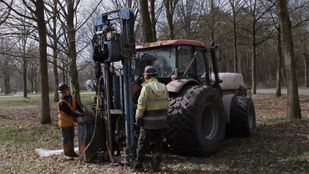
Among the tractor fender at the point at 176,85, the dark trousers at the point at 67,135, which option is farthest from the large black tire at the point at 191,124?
the dark trousers at the point at 67,135

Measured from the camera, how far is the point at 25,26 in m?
21.0

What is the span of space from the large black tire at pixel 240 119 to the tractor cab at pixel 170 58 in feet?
5.42

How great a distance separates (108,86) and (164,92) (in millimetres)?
1302

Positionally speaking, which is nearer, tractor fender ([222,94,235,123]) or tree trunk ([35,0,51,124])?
tractor fender ([222,94,235,123])

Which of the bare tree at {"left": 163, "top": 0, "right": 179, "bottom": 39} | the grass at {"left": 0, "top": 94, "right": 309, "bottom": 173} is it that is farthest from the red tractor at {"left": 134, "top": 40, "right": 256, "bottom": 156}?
the bare tree at {"left": 163, "top": 0, "right": 179, "bottom": 39}

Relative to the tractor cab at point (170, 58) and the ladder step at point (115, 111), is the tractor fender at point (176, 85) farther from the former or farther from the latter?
the ladder step at point (115, 111)

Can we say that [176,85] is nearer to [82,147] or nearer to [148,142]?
[148,142]

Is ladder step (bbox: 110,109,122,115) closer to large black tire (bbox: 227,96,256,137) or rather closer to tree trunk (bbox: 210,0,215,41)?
large black tire (bbox: 227,96,256,137)

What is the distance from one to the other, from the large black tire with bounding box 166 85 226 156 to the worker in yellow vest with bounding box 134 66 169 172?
60cm

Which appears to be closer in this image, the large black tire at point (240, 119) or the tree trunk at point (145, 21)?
the large black tire at point (240, 119)

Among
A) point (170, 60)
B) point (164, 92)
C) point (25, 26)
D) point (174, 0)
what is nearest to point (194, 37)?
point (174, 0)

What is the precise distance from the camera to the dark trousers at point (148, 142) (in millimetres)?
8031

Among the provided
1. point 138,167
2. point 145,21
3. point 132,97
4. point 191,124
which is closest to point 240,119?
point 191,124

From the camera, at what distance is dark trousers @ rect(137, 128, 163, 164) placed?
803 cm
